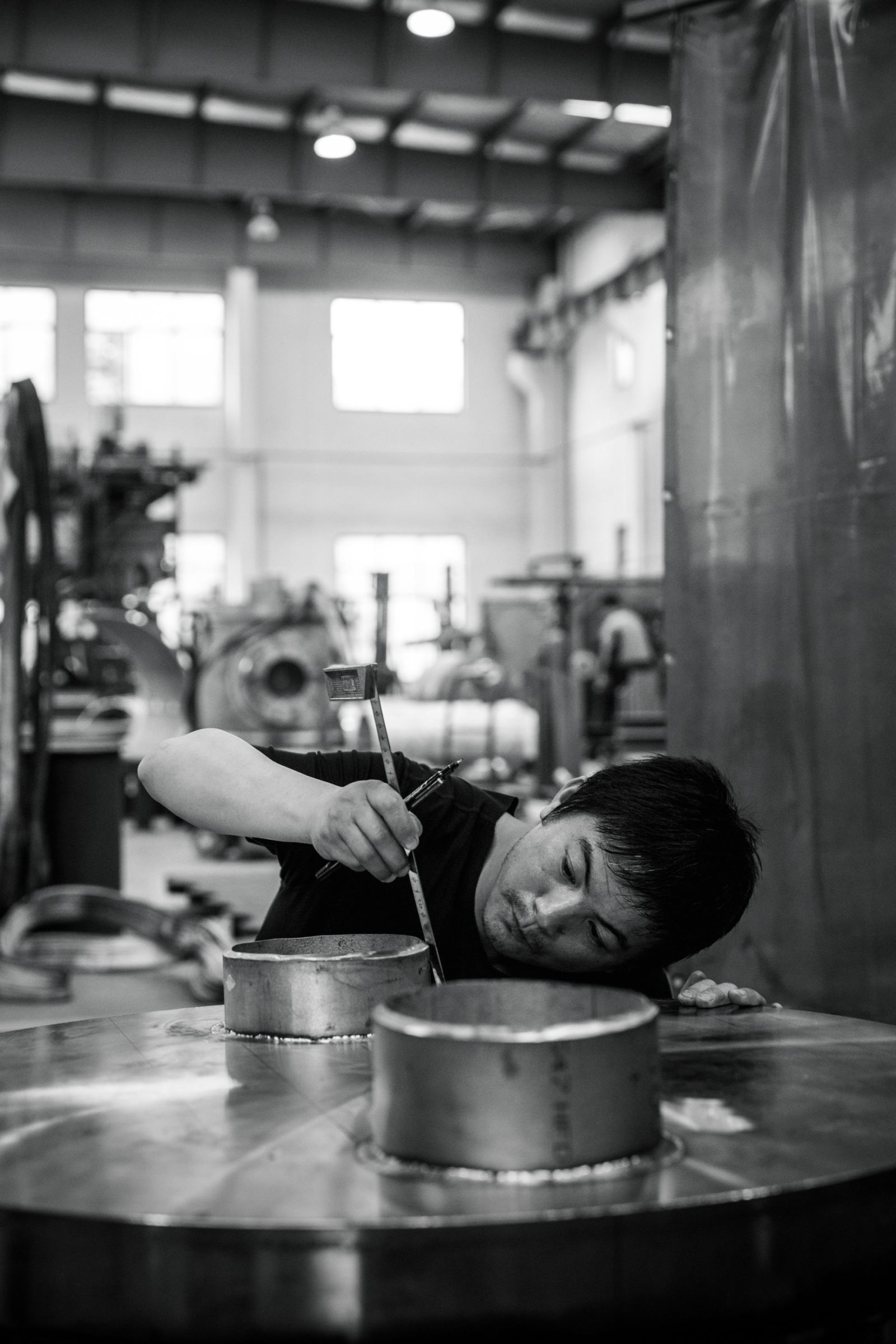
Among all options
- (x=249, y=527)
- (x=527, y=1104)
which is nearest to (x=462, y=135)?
(x=249, y=527)

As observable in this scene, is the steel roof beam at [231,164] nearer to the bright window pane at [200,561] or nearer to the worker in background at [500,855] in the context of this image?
the bright window pane at [200,561]

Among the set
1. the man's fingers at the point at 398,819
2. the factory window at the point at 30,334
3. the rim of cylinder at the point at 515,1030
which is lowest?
the rim of cylinder at the point at 515,1030

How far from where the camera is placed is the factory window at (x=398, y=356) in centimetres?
1517

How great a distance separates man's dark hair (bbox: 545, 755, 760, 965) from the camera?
1338mm

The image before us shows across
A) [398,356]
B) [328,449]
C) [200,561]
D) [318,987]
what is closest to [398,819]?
[318,987]

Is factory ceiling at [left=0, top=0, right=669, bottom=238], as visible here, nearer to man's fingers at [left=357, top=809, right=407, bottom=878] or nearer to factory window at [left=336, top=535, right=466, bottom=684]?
factory window at [left=336, top=535, right=466, bottom=684]

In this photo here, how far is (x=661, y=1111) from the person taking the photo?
3.18ft

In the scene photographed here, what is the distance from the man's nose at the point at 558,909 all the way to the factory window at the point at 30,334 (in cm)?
1389

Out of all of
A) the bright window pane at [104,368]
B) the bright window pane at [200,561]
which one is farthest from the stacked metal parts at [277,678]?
the bright window pane at [104,368]

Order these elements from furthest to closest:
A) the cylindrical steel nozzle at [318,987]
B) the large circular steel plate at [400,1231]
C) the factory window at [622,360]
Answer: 1. the factory window at [622,360]
2. the cylindrical steel nozzle at [318,987]
3. the large circular steel plate at [400,1231]

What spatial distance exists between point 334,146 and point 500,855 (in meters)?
9.78

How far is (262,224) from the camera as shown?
12789mm

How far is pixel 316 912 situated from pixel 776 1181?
0.87 metres

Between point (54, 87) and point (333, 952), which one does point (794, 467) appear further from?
point (54, 87)
